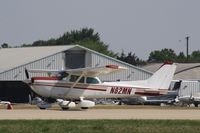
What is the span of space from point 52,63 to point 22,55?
759 centimetres

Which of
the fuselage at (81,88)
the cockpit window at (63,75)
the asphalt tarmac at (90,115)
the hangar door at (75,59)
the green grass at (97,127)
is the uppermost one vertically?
the hangar door at (75,59)

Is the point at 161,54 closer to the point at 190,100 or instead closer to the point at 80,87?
the point at 190,100

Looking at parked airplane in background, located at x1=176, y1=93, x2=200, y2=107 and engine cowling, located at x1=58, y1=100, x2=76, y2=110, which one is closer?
engine cowling, located at x1=58, y1=100, x2=76, y2=110

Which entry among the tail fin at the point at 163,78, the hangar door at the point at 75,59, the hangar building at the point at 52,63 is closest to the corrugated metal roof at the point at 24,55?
the hangar building at the point at 52,63

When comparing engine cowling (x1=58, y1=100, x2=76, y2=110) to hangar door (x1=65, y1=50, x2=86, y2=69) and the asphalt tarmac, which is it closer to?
the asphalt tarmac

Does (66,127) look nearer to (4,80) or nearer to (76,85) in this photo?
(76,85)

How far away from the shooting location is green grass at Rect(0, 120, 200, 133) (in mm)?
21703

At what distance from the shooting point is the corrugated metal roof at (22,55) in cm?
7188

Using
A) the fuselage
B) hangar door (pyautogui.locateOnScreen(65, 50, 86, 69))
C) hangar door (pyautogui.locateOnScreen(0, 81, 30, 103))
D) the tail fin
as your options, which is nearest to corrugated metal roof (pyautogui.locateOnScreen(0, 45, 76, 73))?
hangar door (pyautogui.locateOnScreen(65, 50, 86, 69))

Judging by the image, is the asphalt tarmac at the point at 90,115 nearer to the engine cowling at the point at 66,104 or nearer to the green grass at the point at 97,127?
the green grass at the point at 97,127

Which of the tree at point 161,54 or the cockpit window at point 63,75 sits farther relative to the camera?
the tree at point 161,54

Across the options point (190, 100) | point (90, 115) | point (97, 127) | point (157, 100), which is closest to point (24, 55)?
point (157, 100)

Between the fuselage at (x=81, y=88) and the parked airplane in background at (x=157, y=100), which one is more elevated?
the fuselage at (x=81, y=88)

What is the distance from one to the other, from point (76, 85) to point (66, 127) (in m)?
19.9
